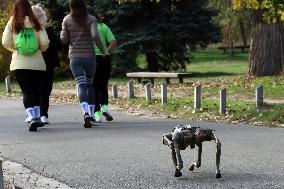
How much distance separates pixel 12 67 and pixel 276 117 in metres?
4.46

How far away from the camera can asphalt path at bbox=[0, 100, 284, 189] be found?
5.86m

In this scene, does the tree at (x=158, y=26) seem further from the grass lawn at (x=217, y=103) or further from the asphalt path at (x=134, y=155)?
the asphalt path at (x=134, y=155)

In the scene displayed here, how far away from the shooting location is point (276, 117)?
11250 mm

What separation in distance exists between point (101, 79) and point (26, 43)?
5.72 feet

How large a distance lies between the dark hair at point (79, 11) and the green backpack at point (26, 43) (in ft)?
2.58

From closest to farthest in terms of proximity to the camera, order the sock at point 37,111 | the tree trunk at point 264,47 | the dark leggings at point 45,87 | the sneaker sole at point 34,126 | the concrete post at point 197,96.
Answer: the sneaker sole at point 34,126 → the sock at point 37,111 → the dark leggings at point 45,87 → the concrete post at point 197,96 → the tree trunk at point 264,47

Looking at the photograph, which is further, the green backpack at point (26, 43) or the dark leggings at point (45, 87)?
the dark leggings at point (45, 87)

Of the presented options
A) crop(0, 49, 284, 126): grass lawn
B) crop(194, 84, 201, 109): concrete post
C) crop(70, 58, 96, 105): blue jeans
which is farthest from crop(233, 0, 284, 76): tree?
crop(70, 58, 96, 105): blue jeans

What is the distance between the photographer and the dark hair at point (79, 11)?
33.2 feet

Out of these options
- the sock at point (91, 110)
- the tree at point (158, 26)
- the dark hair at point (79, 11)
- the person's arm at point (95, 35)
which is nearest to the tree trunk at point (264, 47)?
the tree at point (158, 26)

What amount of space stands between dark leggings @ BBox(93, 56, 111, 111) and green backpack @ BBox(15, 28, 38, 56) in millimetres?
1400

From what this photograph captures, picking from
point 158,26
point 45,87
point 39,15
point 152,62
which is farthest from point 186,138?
point 152,62

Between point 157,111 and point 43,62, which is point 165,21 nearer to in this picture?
point 157,111

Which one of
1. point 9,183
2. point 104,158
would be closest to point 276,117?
point 104,158
